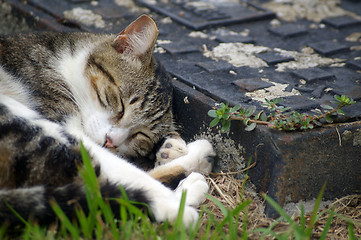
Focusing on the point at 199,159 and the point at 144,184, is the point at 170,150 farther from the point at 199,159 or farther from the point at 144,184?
the point at 144,184

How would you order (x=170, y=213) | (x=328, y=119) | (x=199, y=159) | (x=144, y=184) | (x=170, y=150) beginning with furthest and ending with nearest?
(x=170, y=150) < (x=199, y=159) < (x=328, y=119) < (x=144, y=184) < (x=170, y=213)

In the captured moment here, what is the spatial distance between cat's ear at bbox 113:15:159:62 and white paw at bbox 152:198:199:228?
3.35 ft

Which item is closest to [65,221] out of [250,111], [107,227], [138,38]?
[107,227]

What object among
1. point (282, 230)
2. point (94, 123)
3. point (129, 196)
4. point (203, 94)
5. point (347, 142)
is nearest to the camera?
point (129, 196)

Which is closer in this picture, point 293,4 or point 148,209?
point 148,209

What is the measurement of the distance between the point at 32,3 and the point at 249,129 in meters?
2.73

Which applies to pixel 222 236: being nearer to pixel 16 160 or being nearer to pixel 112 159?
pixel 112 159

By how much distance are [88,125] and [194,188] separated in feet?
2.21

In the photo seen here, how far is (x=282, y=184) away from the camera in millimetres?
2301

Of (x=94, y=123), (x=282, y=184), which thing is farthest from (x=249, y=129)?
(x=94, y=123)

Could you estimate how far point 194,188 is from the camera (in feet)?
7.93

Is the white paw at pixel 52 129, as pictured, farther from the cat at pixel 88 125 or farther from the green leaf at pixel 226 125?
the green leaf at pixel 226 125

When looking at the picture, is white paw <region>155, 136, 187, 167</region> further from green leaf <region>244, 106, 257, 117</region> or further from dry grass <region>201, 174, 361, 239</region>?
green leaf <region>244, 106, 257, 117</region>

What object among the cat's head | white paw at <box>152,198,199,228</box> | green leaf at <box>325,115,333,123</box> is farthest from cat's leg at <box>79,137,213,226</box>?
green leaf at <box>325,115,333,123</box>
